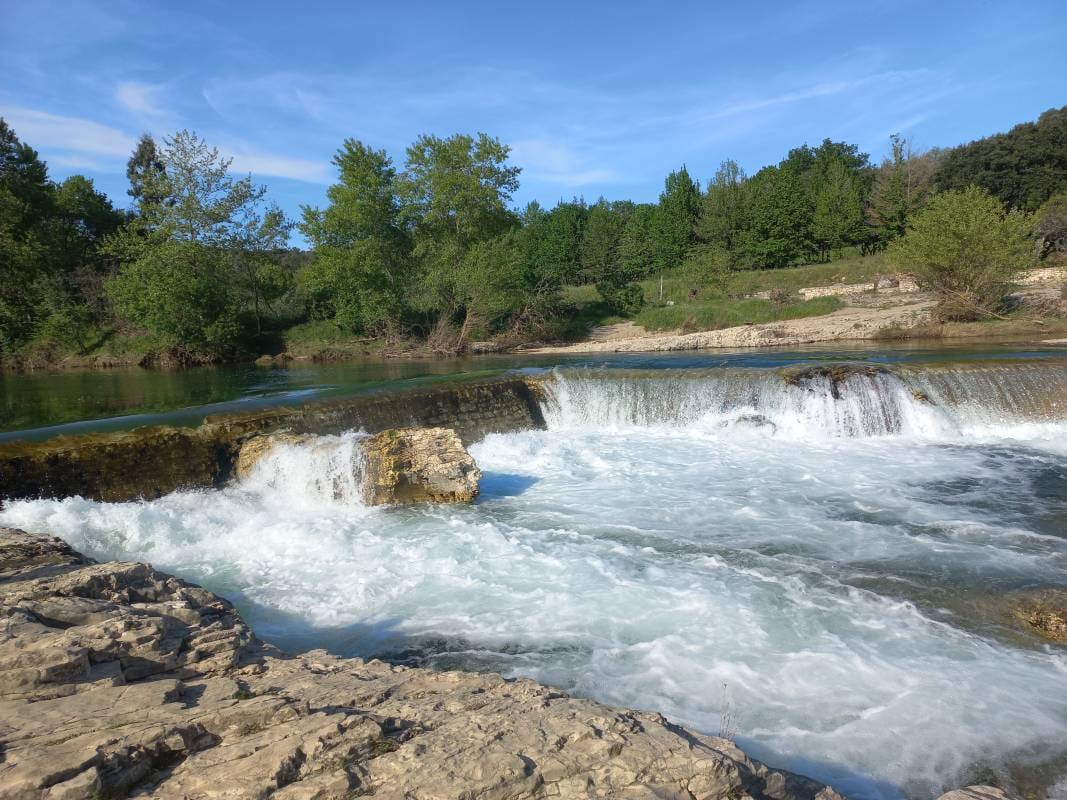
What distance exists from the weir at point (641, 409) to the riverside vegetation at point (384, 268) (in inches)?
479

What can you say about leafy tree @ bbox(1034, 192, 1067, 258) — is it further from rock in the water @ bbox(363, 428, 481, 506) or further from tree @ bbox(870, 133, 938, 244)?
rock in the water @ bbox(363, 428, 481, 506)

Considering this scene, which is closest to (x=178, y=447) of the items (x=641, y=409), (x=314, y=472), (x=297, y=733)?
(x=314, y=472)

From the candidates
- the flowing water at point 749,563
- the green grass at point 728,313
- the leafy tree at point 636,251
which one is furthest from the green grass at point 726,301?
the flowing water at point 749,563

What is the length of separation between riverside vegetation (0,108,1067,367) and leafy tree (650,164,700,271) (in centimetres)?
908

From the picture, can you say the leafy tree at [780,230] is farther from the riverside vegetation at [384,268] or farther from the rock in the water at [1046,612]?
the rock in the water at [1046,612]

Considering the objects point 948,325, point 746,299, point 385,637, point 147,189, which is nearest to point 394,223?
point 147,189

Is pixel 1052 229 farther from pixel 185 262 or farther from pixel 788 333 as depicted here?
pixel 185 262

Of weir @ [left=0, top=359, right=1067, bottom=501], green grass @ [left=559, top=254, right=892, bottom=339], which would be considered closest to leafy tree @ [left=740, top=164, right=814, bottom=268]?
green grass @ [left=559, top=254, right=892, bottom=339]

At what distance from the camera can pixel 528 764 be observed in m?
2.27

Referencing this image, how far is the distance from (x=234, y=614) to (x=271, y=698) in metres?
1.86

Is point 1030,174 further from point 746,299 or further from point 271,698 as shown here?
point 271,698

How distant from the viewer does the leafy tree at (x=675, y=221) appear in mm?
47375

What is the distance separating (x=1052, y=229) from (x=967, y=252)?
13096 millimetres

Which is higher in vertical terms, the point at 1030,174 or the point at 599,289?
the point at 1030,174
